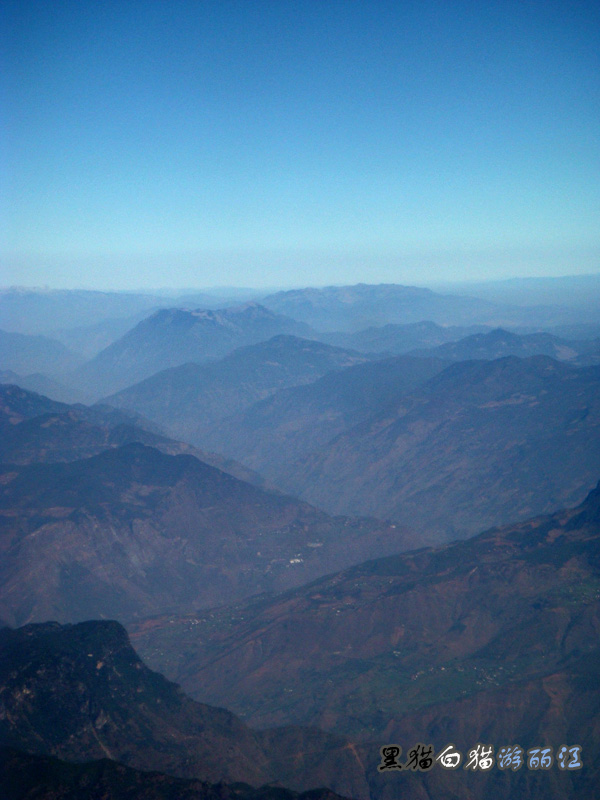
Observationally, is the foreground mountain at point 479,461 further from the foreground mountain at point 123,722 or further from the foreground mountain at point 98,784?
the foreground mountain at point 98,784

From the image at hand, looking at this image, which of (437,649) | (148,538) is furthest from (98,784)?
(148,538)

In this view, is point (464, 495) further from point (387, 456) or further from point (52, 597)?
point (52, 597)

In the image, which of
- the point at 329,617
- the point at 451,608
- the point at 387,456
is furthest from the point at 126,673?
the point at 387,456

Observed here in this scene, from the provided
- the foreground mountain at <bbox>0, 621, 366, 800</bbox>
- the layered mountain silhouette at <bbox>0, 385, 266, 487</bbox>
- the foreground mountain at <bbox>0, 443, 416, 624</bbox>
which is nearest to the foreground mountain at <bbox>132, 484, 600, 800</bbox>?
the foreground mountain at <bbox>0, 621, 366, 800</bbox>

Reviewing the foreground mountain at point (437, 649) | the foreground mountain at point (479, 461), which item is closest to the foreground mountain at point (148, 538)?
the foreground mountain at point (437, 649)

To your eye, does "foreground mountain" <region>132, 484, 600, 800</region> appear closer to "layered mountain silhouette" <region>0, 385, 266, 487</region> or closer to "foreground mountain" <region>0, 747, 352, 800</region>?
"foreground mountain" <region>0, 747, 352, 800</region>

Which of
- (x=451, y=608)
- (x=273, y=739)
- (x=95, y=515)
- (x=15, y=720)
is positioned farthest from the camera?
(x=95, y=515)
